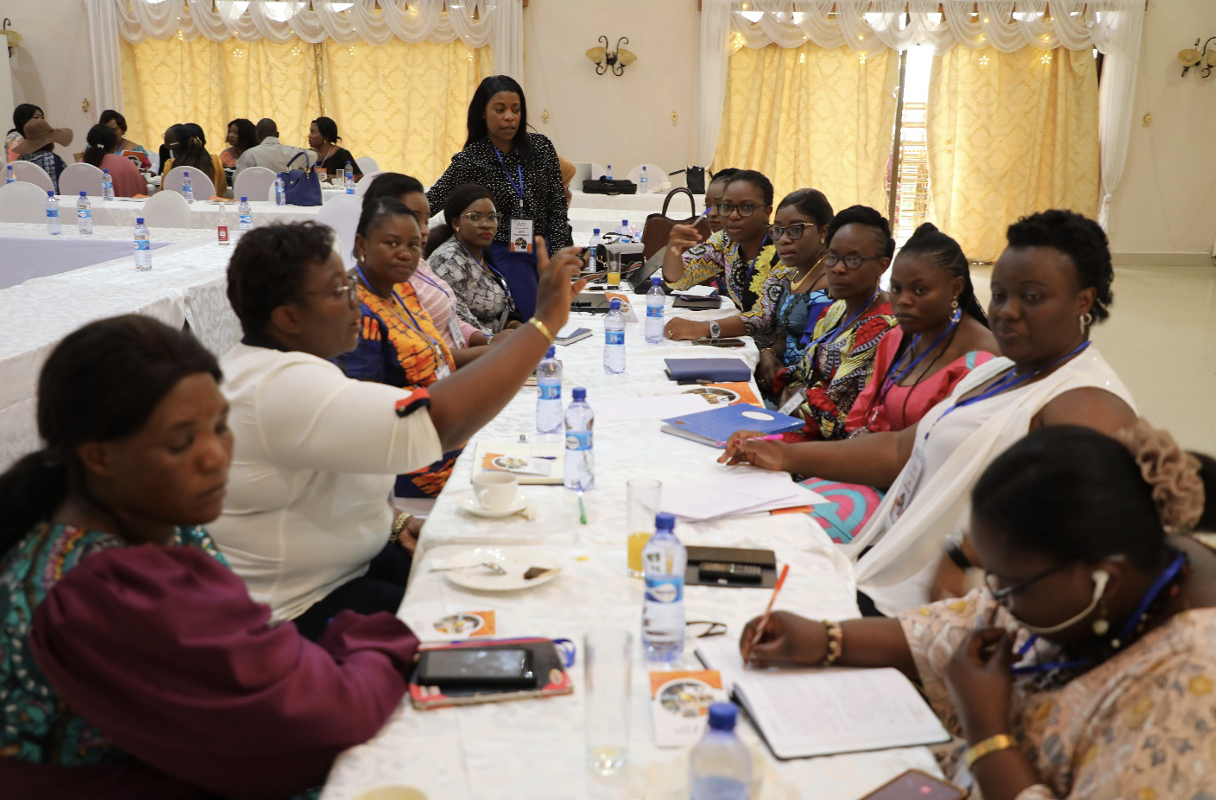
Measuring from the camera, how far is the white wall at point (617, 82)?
11109 mm

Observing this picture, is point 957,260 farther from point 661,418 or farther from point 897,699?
point 897,699

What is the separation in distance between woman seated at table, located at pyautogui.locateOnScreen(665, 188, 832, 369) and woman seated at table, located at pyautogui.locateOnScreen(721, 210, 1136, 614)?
1.65 meters

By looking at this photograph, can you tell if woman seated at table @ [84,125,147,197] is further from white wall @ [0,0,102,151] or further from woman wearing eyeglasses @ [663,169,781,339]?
woman wearing eyeglasses @ [663,169,781,339]

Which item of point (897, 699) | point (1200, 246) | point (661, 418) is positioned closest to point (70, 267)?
point (661, 418)

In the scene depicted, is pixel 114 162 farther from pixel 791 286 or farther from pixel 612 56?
pixel 791 286

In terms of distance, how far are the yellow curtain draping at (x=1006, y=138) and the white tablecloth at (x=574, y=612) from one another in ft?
33.3

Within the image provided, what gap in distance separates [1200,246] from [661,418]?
1186 cm

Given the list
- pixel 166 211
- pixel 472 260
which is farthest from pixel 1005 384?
pixel 166 211

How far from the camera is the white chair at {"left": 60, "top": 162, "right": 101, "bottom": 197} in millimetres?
7777

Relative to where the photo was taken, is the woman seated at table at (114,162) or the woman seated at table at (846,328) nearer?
the woman seated at table at (846,328)

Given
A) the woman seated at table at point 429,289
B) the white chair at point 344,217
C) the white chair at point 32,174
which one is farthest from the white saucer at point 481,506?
the white chair at point 32,174

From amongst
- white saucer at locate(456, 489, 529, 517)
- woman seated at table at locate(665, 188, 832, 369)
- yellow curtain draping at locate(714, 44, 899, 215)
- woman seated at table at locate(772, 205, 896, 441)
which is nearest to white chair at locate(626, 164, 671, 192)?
yellow curtain draping at locate(714, 44, 899, 215)

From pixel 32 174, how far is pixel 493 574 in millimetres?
8367

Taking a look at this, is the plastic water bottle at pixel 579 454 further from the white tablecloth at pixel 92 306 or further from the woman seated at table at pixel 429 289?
the white tablecloth at pixel 92 306
